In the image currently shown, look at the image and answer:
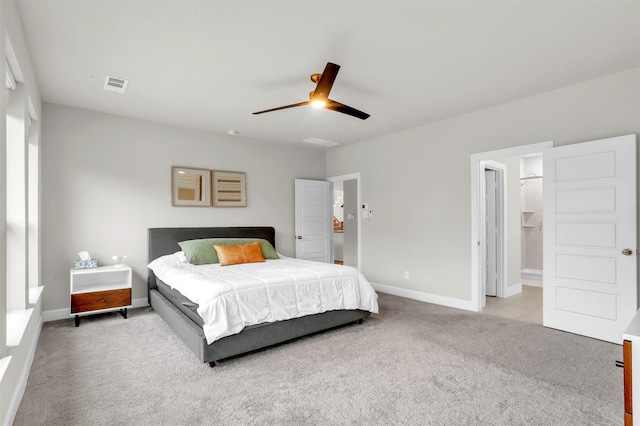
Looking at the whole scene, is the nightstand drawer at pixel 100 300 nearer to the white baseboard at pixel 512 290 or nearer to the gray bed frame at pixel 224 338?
the gray bed frame at pixel 224 338

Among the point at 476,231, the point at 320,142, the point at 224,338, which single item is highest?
the point at 320,142

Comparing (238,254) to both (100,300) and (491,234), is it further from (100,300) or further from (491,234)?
(491,234)

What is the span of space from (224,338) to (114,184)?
2957mm

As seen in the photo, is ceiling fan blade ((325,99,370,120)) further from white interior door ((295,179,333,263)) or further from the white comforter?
white interior door ((295,179,333,263))

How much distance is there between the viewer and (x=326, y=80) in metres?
2.71

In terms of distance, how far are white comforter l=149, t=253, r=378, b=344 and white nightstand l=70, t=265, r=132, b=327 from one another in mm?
455

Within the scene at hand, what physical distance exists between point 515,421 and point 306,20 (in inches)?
115

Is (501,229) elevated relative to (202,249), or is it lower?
elevated

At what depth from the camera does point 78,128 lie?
13.7 feet

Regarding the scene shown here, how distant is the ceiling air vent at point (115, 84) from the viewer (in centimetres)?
330

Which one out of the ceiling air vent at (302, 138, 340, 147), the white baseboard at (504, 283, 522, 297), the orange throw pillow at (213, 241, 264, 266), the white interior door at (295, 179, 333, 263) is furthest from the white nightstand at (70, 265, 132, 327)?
the white baseboard at (504, 283, 522, 297)

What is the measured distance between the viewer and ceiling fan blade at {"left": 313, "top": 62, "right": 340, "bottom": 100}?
2.54 meters

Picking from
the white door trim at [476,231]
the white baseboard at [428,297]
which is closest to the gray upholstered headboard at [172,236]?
the white baseboard at [428,297]

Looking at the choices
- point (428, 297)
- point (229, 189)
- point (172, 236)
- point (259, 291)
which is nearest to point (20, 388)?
point (259, 291)
